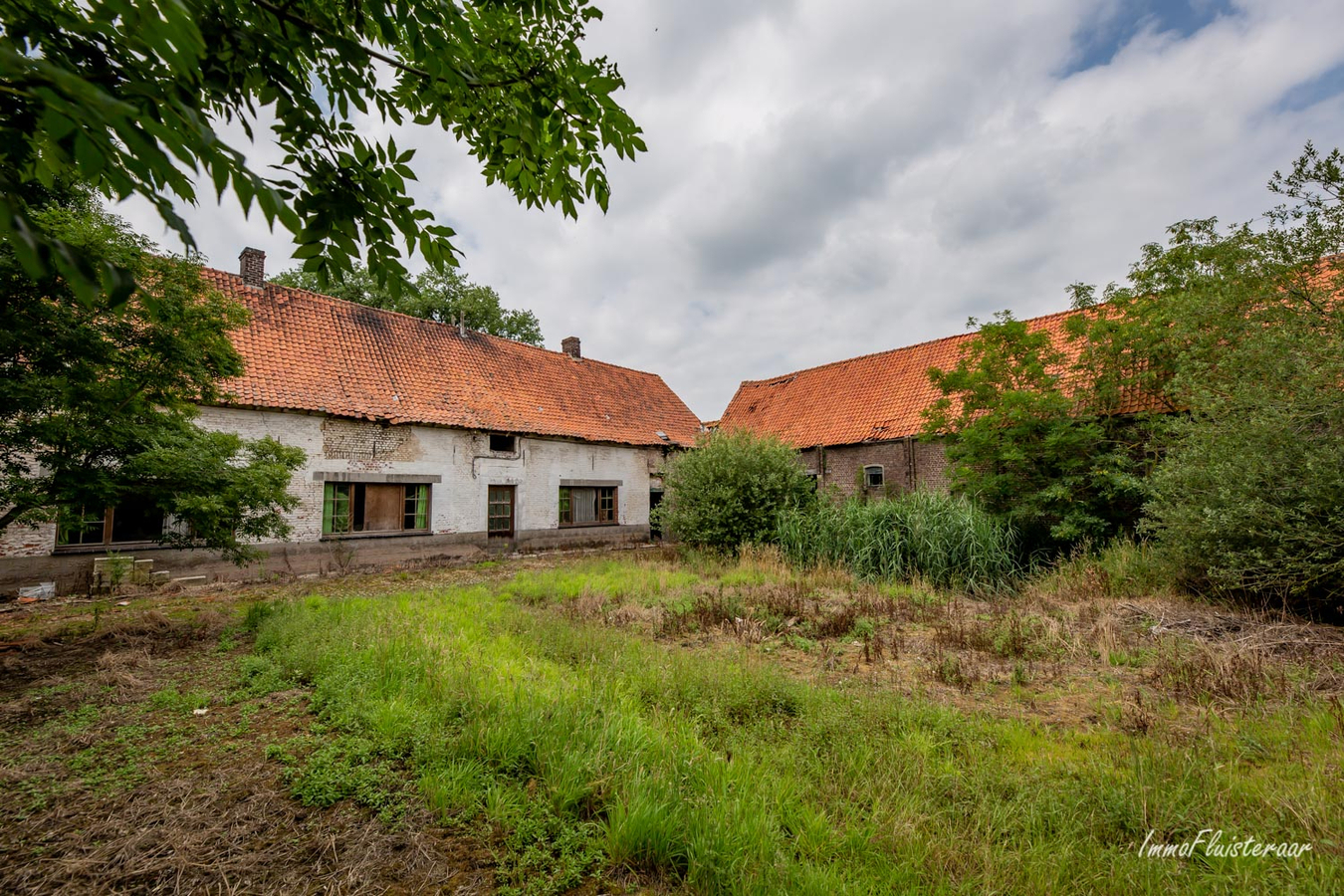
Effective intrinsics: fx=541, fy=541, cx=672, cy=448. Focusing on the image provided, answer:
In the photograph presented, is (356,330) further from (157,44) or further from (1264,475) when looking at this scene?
(1264,475)

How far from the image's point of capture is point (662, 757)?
10.4ft

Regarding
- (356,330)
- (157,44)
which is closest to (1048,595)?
(157,44)

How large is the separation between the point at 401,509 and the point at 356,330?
5.44 m

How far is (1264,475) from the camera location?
6418 mm

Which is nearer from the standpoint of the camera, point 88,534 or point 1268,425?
point 1268,425

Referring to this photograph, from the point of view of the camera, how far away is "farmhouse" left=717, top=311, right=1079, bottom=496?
675 inches

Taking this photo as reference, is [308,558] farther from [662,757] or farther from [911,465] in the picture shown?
[911,465]

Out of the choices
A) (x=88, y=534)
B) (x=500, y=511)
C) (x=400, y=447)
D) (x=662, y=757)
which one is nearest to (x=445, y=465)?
(x=400, y=447)

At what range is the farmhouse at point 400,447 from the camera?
10867 millimetres

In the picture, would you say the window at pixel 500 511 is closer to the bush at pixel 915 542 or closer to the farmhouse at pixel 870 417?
the farmhouse at pixel 870 417

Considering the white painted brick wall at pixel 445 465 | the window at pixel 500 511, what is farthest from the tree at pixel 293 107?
the window at pixel 500 511

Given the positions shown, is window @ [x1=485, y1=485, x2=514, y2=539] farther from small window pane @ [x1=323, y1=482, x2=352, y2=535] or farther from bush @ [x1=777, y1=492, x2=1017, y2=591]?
bush @ [x1=777, y1=492, x2=1017, y2=591]

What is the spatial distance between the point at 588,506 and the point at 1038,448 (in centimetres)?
1248

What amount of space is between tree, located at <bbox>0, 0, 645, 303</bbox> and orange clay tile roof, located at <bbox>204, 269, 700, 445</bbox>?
35.6ft
